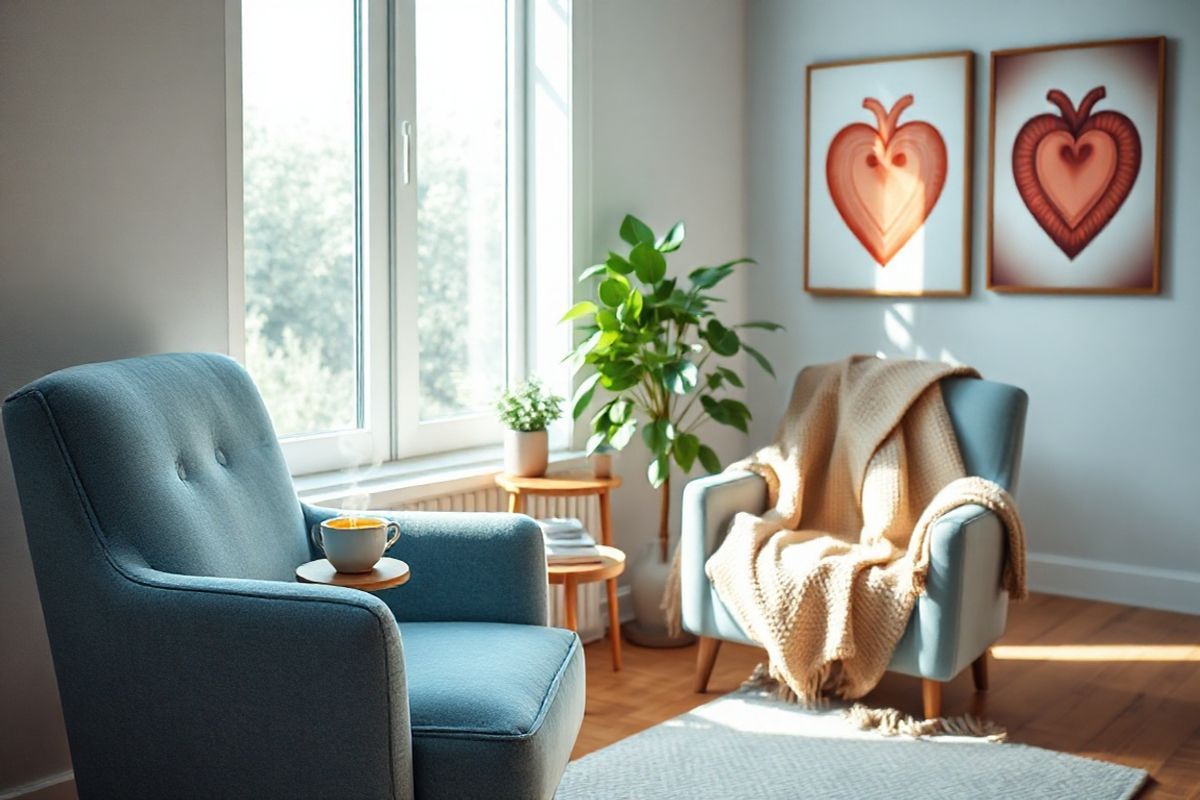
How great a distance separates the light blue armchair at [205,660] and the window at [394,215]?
82 cm

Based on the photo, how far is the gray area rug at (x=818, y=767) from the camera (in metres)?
2.78

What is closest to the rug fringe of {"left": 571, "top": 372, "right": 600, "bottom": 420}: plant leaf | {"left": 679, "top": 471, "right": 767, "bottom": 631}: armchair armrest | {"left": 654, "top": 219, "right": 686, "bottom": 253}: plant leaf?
{"left": 679, "top": 471, "right": 767, "bottom": 631}: armchair armrest

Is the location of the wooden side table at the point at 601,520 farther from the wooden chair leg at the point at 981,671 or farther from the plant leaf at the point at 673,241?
the wooden chair leg at the point at 981,671

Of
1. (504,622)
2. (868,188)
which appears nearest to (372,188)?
(504,622)

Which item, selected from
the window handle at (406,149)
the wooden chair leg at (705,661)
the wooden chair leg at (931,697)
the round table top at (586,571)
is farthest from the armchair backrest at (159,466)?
the wooden chair leg at (931,697)

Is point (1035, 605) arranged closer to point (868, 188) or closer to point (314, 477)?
point (868, 188)

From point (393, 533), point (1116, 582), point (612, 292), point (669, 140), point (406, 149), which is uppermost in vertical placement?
point (669, 140)

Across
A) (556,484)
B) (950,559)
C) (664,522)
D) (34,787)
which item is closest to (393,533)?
(34,787)

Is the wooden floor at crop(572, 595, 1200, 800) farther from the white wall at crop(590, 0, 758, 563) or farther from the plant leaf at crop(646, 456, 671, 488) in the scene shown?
the white wall at crop(590, 0, 758, 563)

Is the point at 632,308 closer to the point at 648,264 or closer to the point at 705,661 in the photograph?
the point at 648,264

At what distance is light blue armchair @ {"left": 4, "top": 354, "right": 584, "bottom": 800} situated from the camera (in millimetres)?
1908

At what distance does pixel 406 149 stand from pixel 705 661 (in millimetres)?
1582

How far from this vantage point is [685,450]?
3.77m

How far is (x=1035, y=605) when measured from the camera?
4.32 metres
